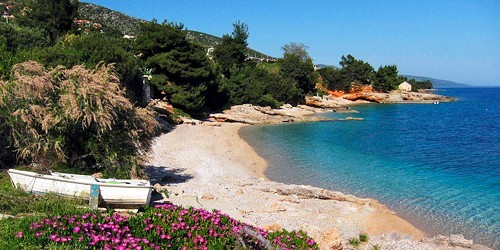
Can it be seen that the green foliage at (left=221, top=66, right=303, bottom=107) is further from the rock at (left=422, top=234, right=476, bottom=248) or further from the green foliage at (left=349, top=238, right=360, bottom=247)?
the rock at (left=422, top=234, right=476, bottom=248)

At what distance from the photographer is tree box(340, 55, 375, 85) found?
96.9 m

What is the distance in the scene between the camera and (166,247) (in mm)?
7758

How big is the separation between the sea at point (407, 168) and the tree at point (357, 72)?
53.6 metres

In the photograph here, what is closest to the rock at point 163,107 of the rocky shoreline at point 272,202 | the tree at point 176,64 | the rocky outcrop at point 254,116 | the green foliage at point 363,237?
the tree at point 176,64

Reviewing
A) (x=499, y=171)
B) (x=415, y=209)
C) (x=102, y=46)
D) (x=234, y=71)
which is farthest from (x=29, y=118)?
(x=234, y=71)

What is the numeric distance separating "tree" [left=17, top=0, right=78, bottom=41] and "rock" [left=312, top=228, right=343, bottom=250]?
42.4 meters

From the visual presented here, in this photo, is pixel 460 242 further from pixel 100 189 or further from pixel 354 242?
pixel 100 189

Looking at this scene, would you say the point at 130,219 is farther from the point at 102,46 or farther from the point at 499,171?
the point at 102,46

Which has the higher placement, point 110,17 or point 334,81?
point 110,17

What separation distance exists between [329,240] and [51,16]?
4445cm

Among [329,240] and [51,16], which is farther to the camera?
[51,16]

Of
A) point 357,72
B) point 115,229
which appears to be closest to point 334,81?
point 357,72

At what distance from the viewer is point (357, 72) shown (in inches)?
3848

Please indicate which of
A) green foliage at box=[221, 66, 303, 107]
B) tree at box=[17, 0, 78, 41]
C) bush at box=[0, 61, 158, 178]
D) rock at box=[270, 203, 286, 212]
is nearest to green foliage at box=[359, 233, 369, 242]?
rock at box=[270, 203, 286, 212]
